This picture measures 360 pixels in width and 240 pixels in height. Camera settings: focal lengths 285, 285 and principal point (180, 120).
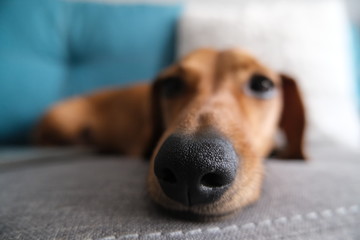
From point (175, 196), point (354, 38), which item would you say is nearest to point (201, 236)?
point (175, 196)

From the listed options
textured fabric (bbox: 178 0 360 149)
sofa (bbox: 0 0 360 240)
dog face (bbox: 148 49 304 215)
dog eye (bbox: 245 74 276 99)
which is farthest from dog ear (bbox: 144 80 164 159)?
textured fabric (bbox: 178 0 360 149)

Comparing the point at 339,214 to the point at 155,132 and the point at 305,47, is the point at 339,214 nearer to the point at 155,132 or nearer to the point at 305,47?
the point at 155,132

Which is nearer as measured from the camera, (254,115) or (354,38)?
(254,115)

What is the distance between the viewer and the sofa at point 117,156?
52 cm

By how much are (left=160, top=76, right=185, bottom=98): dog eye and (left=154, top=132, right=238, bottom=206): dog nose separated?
54cm

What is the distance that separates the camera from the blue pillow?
1825 mm

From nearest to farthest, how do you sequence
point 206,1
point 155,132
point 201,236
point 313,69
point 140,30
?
point 201,236 → point 155,132 → point 313,69 → point 140,30 → point 206,1

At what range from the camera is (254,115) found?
100 cm

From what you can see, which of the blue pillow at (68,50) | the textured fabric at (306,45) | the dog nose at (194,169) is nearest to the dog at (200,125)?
the dog nose at (194,169)

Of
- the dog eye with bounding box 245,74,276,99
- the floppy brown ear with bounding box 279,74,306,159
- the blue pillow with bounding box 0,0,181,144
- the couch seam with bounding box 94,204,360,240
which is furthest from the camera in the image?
the blue pillow with bounding box 0,0,181,144

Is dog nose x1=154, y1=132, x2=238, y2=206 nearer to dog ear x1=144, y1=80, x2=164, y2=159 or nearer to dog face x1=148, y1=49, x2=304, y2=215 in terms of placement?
dog face x1=148, y1=49, x2=304, y2=215

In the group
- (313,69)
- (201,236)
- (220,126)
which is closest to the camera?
(201,236)

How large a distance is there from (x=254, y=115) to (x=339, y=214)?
19.0 inches

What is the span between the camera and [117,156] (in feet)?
5.02
